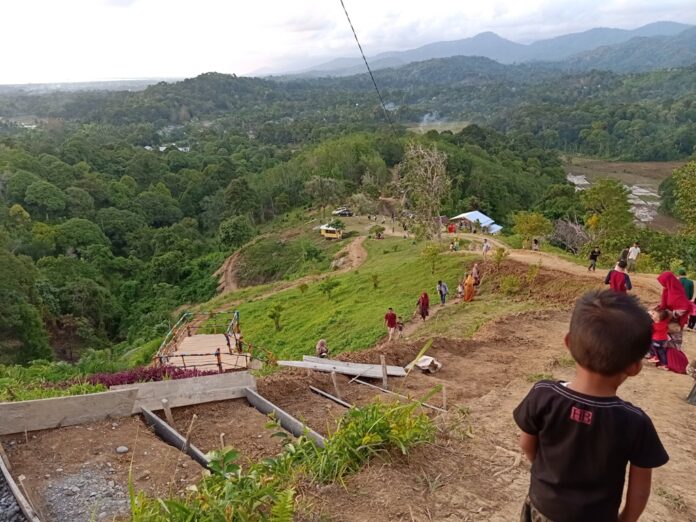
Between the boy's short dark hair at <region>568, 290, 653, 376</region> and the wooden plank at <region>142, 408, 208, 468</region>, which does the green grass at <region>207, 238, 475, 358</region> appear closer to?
the wooden plank at <region>142, 408, 208, 468</region>

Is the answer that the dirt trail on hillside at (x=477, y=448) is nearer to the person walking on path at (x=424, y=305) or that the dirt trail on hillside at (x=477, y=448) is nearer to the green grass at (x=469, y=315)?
the green grass at (x=469, y=315)

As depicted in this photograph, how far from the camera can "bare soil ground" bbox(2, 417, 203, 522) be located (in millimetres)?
4730

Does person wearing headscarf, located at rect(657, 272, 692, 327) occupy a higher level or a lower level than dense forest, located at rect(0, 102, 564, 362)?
higher

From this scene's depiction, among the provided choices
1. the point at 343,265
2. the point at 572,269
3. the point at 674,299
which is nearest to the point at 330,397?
the point at 674,299

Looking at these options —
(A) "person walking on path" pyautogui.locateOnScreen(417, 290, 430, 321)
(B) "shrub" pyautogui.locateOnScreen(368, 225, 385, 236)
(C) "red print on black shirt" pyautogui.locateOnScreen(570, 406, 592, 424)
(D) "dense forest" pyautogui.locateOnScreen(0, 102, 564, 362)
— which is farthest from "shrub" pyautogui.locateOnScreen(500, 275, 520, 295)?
(B) "shrub" pyautogui.locateOnScreen(368, 225, 385, 236)

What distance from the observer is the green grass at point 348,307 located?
1697cm

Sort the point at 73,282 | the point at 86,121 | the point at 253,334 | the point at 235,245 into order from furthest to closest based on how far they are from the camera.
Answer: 1. the point at 86,121
2. the point at 235,245
3. the point at 73,282
4. the point at 253,334

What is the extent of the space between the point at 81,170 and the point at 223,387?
2592 inches

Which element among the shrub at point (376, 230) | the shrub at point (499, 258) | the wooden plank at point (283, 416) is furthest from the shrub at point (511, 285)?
the shrub at point (376, 230)

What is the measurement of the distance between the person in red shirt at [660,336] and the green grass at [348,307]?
25.9 feet

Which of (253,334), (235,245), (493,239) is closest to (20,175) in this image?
(235,245)

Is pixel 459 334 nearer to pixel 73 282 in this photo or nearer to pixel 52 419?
pixel 52 419

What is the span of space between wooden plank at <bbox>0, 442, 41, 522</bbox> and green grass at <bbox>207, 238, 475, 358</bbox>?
10.5 meters

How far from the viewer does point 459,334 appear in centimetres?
1182
